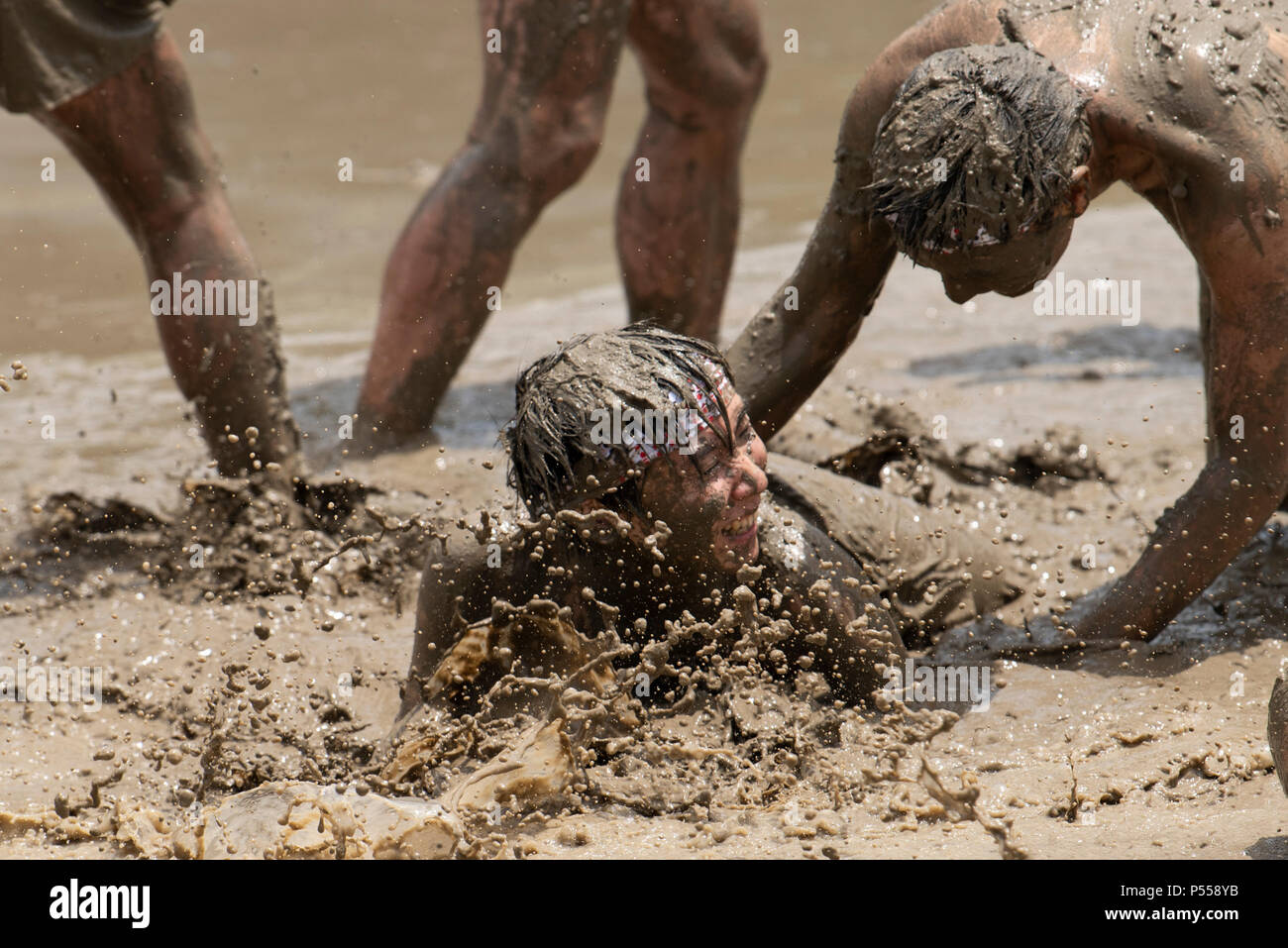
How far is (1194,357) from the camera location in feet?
18.1

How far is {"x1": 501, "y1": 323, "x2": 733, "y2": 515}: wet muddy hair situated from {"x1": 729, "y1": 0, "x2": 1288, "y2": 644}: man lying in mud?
479 mm

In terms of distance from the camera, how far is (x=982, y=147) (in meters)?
2.61

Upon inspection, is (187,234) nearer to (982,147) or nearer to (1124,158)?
(982,147)

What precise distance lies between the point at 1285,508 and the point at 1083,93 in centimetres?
158

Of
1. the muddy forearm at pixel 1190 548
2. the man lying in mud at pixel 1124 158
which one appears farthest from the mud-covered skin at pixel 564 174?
the muddy forearm at pixel 1190 548

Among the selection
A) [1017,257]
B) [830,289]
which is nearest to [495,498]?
[830,289]

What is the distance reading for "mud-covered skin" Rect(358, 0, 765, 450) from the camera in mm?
4320

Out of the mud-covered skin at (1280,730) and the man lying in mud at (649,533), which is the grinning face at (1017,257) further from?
the mud-covered skin at (1280,730)

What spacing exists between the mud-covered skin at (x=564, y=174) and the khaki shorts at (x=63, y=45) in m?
1.05

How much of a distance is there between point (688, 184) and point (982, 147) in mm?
2406

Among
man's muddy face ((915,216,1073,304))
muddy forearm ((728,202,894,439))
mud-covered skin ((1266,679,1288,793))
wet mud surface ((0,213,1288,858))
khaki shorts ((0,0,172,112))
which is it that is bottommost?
wet mud surface ((0,213,1288,858))

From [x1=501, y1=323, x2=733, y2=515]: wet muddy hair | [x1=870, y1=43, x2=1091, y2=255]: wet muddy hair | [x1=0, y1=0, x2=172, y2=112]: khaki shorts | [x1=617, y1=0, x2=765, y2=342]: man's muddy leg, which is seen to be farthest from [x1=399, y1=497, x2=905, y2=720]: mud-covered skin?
[x1=617, y1=0, x2=765, y2=342]: man's muddy leg

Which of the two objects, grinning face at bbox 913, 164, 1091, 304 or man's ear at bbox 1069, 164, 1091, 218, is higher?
man's ear at bbox 1069, 164, 1091, 218

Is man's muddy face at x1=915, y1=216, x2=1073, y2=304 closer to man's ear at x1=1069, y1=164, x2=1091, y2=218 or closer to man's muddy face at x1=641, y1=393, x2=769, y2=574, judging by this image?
man's ear at x1=1069, y1=164, x2=1091, y2=218
